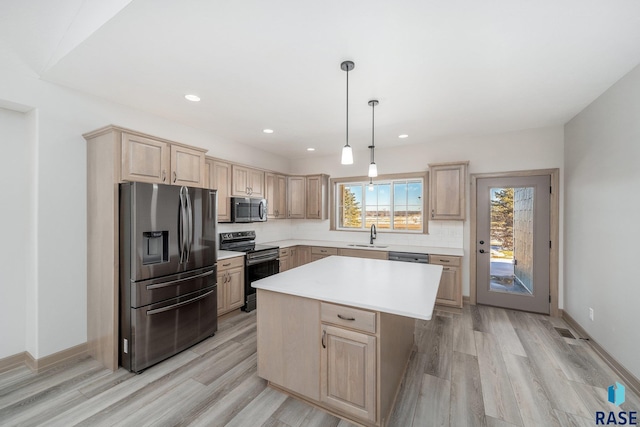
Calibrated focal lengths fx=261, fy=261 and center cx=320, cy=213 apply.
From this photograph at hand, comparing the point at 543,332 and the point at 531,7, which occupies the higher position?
the point at 531,7

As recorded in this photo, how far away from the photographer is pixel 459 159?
4262mm

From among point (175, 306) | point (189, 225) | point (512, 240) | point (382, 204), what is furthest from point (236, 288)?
point (512, 240)

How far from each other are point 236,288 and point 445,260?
10.1 ft

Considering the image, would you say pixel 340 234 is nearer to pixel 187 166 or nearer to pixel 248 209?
pixel 248 209

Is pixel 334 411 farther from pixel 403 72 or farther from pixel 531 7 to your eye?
pixel 531 7

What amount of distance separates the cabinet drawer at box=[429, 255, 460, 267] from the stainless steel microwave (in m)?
2.80

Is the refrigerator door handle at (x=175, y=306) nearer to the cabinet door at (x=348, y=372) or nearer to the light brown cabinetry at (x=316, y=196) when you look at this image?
the cabinet door at (x=348, y=372)

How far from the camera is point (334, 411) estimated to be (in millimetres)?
1871

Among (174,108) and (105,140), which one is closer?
(105,140)

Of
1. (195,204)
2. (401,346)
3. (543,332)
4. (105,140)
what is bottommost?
(543,332)

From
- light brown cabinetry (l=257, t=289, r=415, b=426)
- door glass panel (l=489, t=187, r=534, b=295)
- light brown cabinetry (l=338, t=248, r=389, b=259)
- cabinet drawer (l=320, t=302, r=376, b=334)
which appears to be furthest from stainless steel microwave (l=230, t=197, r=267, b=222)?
door glass panel (l=489, t=187, r=534, b=295)

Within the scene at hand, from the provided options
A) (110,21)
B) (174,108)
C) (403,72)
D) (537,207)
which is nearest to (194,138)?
(174,108)

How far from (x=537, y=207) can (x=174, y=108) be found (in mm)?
5032

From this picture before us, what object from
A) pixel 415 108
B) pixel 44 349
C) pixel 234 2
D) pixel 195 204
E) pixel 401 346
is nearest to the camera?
pixel 234 2
